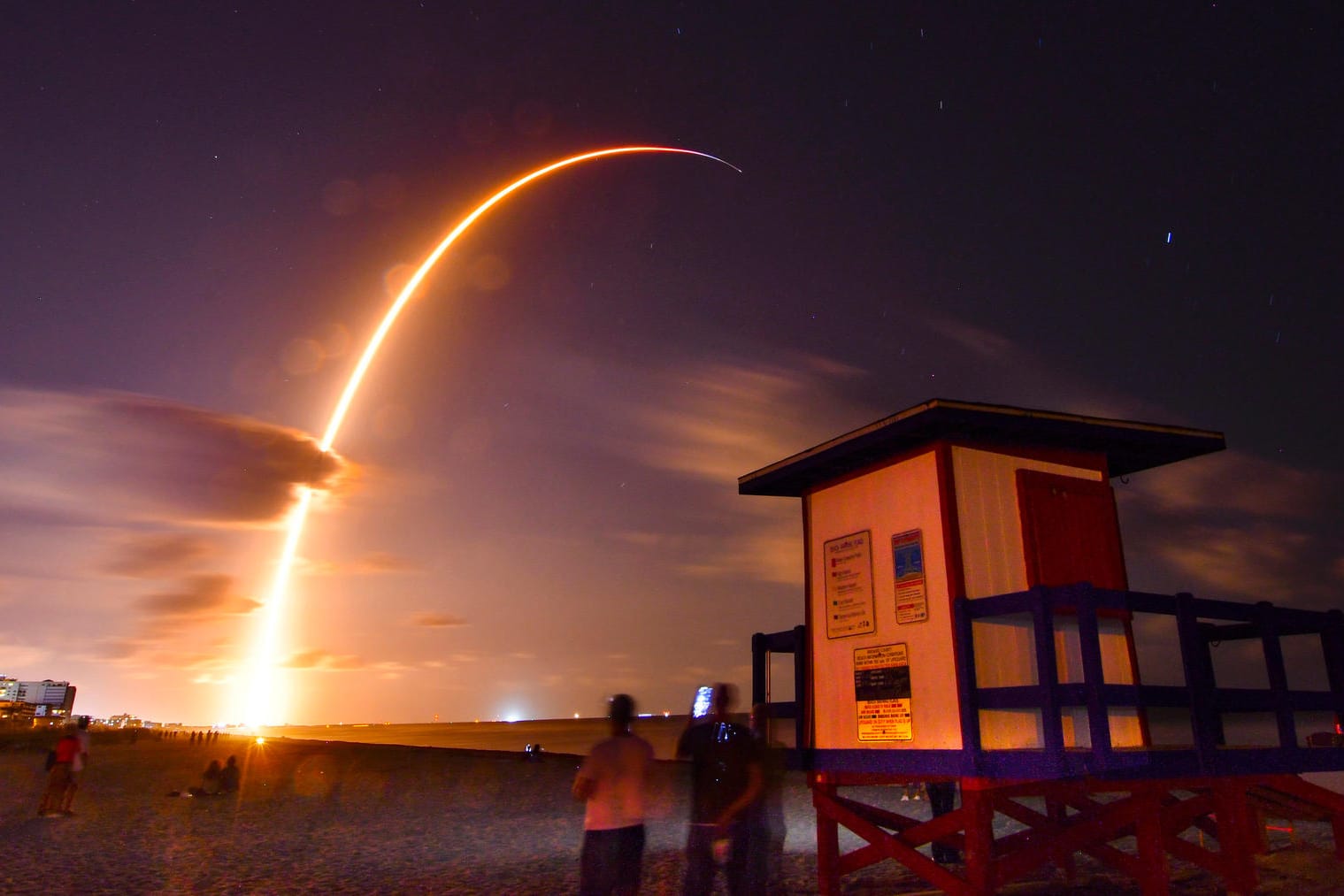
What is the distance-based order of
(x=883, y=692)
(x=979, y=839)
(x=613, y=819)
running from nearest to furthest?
1. (x=613, y=819)
2. (x=979, y=839)
3. (x=883, y=692)

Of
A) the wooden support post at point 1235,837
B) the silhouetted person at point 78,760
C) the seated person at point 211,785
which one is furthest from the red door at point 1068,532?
the seated person at point 211,785

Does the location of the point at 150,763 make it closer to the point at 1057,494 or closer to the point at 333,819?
the point at 333,819

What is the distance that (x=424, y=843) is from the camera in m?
19.0

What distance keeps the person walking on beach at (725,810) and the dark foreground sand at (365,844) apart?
15.5ft

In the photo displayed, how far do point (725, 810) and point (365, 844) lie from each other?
45.8 ft

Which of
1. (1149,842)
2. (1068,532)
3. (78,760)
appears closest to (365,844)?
(78,760)

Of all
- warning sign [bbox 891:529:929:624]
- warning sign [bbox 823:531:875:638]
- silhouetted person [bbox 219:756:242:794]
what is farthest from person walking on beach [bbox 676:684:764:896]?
silhouetted person [bbox 219:756:242:794]

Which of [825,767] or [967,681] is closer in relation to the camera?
[967,681]

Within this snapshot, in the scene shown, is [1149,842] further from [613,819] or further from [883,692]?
[613,819]

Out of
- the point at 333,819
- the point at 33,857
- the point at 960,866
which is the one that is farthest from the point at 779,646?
the point at 333,819

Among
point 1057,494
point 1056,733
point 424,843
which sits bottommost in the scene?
point 424,843

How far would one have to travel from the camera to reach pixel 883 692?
9.81 m

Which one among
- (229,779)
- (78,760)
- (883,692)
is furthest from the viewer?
(229,779)

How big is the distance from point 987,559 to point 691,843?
13.8 ft
